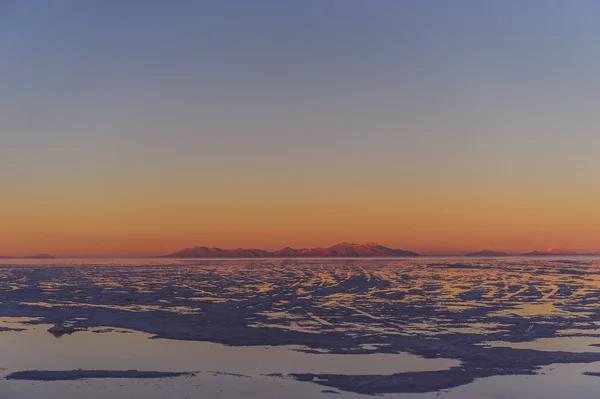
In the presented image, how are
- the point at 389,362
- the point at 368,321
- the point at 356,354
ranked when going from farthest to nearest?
1. the point at 368,321
2. the point at 356,354
3. the point at 389,362

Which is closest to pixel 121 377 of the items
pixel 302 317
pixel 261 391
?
pixel 261 391

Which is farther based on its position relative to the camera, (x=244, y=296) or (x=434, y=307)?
(x=244, y=296)

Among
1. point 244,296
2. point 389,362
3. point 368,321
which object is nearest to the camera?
point 389,362

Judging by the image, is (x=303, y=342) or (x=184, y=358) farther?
(x=303, y=342)

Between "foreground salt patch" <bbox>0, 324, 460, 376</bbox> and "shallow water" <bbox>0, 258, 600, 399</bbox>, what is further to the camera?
"foreground salt patch" <bbox>0, 324, 460, 376</bbox>

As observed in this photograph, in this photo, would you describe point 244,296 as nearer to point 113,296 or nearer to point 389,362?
point 113,296

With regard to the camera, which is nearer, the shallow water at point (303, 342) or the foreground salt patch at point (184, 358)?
the shallow water at point (303, 342)

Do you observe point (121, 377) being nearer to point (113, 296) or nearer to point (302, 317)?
point (302, 317)

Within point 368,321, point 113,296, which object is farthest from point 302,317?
point 113,296

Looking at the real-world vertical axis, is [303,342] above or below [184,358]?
above
